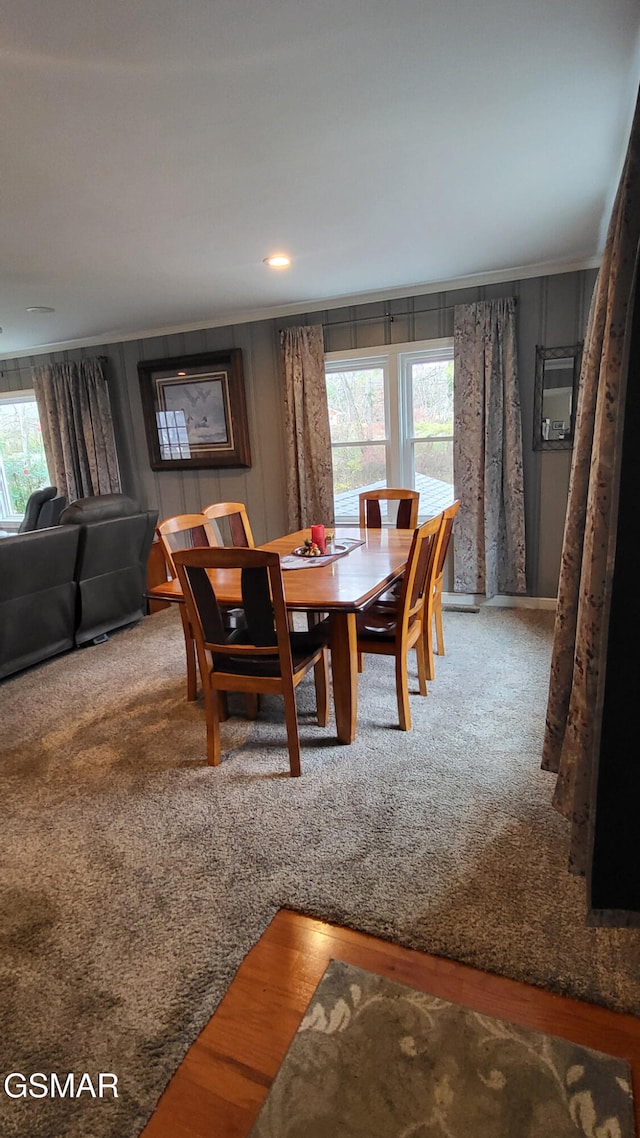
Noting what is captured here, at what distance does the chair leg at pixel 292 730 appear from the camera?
206 cm

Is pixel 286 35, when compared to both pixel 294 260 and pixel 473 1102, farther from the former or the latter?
pixel 473 1102

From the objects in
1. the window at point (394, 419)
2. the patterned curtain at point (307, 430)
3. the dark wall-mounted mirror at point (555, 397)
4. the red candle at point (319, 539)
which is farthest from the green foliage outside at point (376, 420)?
the red candle at point (319, 539)

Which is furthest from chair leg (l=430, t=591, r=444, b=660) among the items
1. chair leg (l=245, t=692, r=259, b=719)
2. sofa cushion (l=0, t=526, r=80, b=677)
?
sofa cushion (l=0, t=526, r=80, b=677)

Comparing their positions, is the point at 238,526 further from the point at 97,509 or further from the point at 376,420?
the point at 376,420

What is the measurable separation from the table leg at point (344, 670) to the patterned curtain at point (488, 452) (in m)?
2.02

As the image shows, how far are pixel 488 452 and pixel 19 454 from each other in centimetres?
515

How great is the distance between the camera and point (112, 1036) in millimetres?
1195

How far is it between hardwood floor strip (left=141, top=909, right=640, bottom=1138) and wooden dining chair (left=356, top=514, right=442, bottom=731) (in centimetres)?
109

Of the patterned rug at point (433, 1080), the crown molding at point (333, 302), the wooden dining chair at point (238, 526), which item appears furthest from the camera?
the crown molding at point (333, 302)

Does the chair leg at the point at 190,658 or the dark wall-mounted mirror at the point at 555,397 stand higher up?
the dark wall-mounted mirror at the point at 555,397

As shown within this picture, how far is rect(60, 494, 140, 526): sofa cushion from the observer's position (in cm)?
337

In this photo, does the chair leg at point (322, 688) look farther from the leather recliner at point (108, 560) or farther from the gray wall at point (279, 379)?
the gray wall at point (279, 379)

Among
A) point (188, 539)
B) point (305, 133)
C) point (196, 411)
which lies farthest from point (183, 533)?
point (196, 411)

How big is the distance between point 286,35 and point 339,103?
13.9 inches
